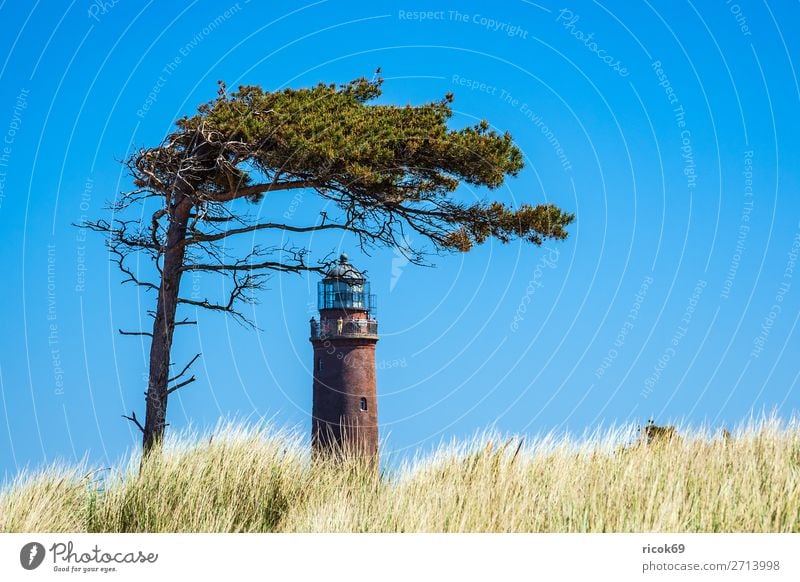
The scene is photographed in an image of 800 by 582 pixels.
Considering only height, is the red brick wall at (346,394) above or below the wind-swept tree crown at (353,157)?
below

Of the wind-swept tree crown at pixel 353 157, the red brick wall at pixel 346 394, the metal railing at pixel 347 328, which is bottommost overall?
the red brick wall at pixel 346 394

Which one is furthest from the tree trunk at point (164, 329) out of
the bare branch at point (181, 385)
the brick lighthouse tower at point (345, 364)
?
the brick lighthouse tower at point (345, 364)

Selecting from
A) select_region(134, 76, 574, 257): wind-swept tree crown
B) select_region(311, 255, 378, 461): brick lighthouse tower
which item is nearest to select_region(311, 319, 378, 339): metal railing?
select_region(311, 255, 378, 461): brick lighthouse tower


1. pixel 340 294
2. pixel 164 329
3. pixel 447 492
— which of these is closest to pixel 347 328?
pixel 340 294

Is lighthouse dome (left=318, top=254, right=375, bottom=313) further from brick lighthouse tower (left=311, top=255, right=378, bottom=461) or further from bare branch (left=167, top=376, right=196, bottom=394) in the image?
bare branch (left=167, top=376, right=196, bottom=394)

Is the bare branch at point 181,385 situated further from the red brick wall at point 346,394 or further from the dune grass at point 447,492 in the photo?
the red brick wall at point 346,394

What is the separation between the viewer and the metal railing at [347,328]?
111 ft

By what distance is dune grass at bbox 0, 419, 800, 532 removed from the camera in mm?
9398

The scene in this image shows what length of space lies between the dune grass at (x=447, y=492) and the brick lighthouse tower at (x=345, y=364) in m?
19.4
